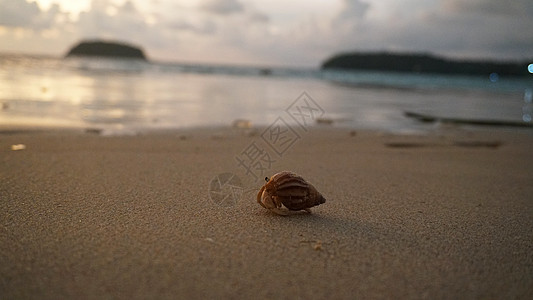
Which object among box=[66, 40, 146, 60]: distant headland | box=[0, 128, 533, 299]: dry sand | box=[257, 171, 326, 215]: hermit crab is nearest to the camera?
box=[0, 128, 533, 299]: dry sand

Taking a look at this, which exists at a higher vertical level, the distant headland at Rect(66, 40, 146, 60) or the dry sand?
the distant headland at Rect(66, 40, 146, 60)

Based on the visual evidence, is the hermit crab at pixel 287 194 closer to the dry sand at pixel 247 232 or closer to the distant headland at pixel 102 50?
the dry sand at pixel 247 232

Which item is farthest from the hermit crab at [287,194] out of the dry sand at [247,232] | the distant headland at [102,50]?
the distant headland at [102,50]

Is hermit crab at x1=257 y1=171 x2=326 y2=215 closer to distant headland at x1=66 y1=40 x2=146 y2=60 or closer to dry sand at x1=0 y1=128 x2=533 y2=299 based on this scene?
dry sand at x1=0 y1=128 x2=533 y2=299

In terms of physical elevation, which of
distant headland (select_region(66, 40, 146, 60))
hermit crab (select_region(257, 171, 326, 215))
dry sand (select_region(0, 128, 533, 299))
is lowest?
dry sand (select_region(0, 128, 533, 299))

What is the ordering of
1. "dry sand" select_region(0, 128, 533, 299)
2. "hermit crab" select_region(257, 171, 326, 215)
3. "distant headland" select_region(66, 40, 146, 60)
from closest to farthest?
1. "dry sand" select_region(0, 128, 533, 299)
2. "hermit crab" select_region(257, 171, 326, 215)
3. "distant headland" select_region(66, 40, 146, 60)

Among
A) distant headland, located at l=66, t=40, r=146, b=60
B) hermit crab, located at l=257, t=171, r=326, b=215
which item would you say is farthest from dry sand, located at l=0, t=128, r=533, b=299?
distant headland, located at l=66, t=40, r=146, b=60

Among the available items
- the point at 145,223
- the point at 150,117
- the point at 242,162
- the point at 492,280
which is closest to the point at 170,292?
the point at 145,223
